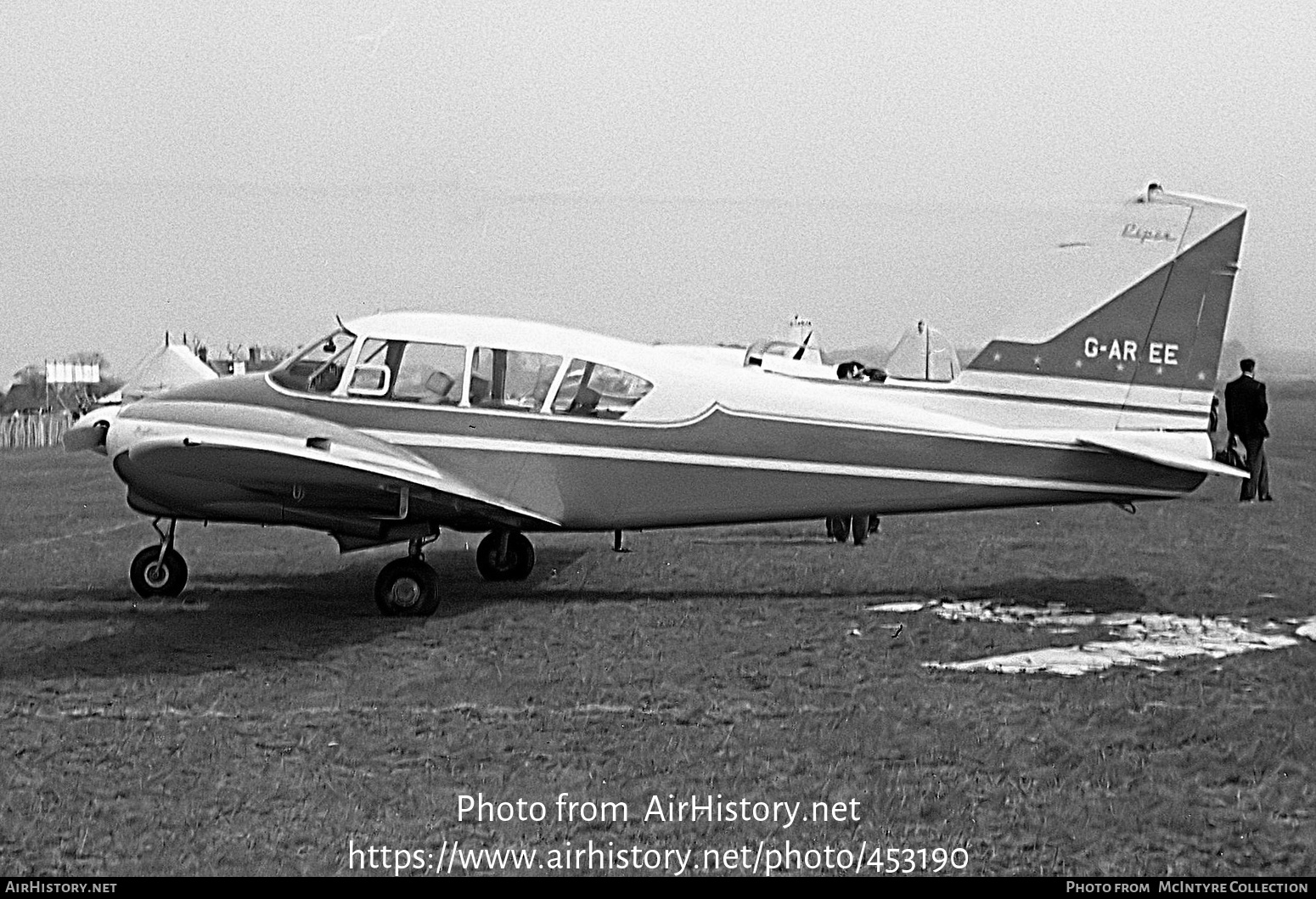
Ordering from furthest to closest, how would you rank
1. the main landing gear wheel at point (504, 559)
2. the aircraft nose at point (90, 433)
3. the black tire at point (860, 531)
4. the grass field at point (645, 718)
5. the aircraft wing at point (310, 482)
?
the black tire at point (860, 531), the main landing gear wheel at point (504, 559), the aircraft nose at point (90, 433), the aircraft wing at point (310, 482), the grass field at point (645, 718)

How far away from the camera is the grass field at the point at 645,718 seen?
4543mm

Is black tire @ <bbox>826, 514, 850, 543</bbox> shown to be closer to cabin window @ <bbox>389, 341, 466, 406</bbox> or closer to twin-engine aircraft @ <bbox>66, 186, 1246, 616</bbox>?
Answer: twin-engine aircraft @ <bbox>66, 186, 1246, 616</bbox>

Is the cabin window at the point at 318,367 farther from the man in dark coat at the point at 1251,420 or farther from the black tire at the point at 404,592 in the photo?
the man in dark coat at the point at 1251,420

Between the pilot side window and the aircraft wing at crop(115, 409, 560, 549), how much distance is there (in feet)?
2.10

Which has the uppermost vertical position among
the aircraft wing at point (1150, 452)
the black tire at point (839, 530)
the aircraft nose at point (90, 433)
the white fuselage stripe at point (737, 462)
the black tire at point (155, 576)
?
the aircraft wing at point (1150, 452)

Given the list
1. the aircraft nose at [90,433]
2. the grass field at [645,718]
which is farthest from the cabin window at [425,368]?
the aircraft nose at [90,433]

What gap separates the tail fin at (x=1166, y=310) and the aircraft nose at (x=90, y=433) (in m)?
6.81

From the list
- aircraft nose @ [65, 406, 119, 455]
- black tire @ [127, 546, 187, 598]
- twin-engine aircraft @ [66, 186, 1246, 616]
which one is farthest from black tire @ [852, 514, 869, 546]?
aircraft nose @ [65, 406, 119, 455]

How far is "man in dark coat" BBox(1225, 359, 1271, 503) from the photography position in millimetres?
15539

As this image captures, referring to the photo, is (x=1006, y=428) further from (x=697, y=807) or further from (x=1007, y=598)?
(x=697, y=807)

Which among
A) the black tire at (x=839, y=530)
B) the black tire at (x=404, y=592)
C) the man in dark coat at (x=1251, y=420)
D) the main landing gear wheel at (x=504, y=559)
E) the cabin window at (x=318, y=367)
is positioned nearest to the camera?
the black tire at (x=404, y=592)

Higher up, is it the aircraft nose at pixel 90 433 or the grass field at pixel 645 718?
the aircraft nose at pixel 90 433

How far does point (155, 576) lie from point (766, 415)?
182 inches
